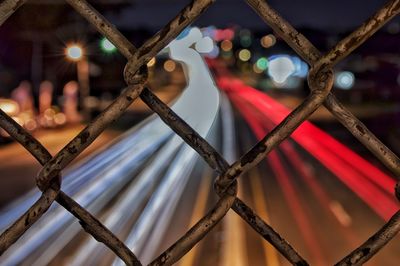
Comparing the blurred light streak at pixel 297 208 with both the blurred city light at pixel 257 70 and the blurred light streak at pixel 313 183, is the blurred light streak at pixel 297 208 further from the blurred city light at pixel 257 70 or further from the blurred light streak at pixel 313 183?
the blurred city light at pixel 257 70

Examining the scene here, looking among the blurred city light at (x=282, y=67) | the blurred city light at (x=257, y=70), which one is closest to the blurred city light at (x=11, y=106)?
the blurred city light at (x=282, y=67)

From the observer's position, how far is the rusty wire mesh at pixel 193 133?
4.46 ft

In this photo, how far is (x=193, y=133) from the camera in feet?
4.89

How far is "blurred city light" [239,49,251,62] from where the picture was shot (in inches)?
5733

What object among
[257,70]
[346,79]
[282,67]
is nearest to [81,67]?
[346,79]

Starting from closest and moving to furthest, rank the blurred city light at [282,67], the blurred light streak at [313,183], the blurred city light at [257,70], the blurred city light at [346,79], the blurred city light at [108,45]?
the blurred city light at [108,45] → the blurred city light at [282,67] → the blurred light streak at [313,183] → the blurred city light at [346,79] → the blurred city light at [257,70]

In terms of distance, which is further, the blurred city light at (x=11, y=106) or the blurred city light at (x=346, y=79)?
the blurred city light at (x=346, y=79)

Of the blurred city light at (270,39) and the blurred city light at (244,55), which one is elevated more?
the blurred city light at (244,55)

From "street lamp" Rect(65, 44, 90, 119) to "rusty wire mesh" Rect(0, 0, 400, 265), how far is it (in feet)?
142

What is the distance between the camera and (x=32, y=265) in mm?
11594

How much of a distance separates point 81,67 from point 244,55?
10038 cm

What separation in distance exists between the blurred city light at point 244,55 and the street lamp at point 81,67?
317 feet

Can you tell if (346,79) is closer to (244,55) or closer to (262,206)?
(262,206)

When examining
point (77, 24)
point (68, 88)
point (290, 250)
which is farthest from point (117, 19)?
point (290, 250)
